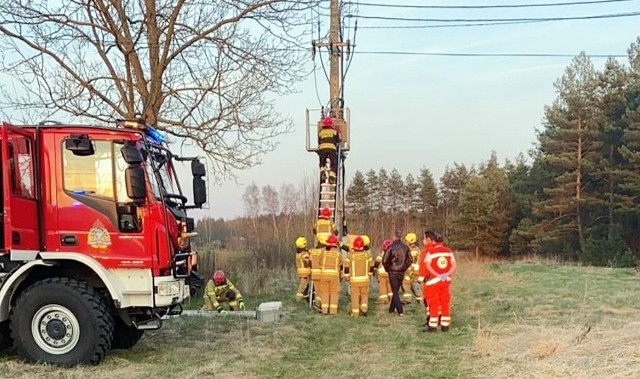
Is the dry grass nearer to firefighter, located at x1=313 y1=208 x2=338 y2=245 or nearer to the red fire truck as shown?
the red fire truck

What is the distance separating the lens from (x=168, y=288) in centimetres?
799

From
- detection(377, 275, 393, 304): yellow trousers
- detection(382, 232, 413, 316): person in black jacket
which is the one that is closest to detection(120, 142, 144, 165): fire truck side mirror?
detection(382, 232, 413, 316): person in black jacket

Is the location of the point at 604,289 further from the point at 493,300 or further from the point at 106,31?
the point at 106,31

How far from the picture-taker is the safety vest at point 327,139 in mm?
15844

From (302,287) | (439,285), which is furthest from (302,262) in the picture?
(439,285)

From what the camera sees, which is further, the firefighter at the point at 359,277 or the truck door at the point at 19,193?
the firefighter at the point at 359,277

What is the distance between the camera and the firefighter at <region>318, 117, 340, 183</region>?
52.1 ft

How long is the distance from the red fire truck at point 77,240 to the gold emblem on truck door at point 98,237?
12mm

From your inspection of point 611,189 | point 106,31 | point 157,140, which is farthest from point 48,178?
point 611,189

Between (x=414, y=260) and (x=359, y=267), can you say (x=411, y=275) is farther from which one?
(x=359, y=267)

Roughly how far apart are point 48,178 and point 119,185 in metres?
0.84

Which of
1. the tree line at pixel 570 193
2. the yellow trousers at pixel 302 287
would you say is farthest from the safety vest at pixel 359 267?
the tree line at pixel 570 193

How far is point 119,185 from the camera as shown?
8000 millimetres

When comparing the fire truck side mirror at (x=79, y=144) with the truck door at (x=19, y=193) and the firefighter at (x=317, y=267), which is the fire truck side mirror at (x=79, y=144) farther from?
the firefighter at (x=317, y=267)
